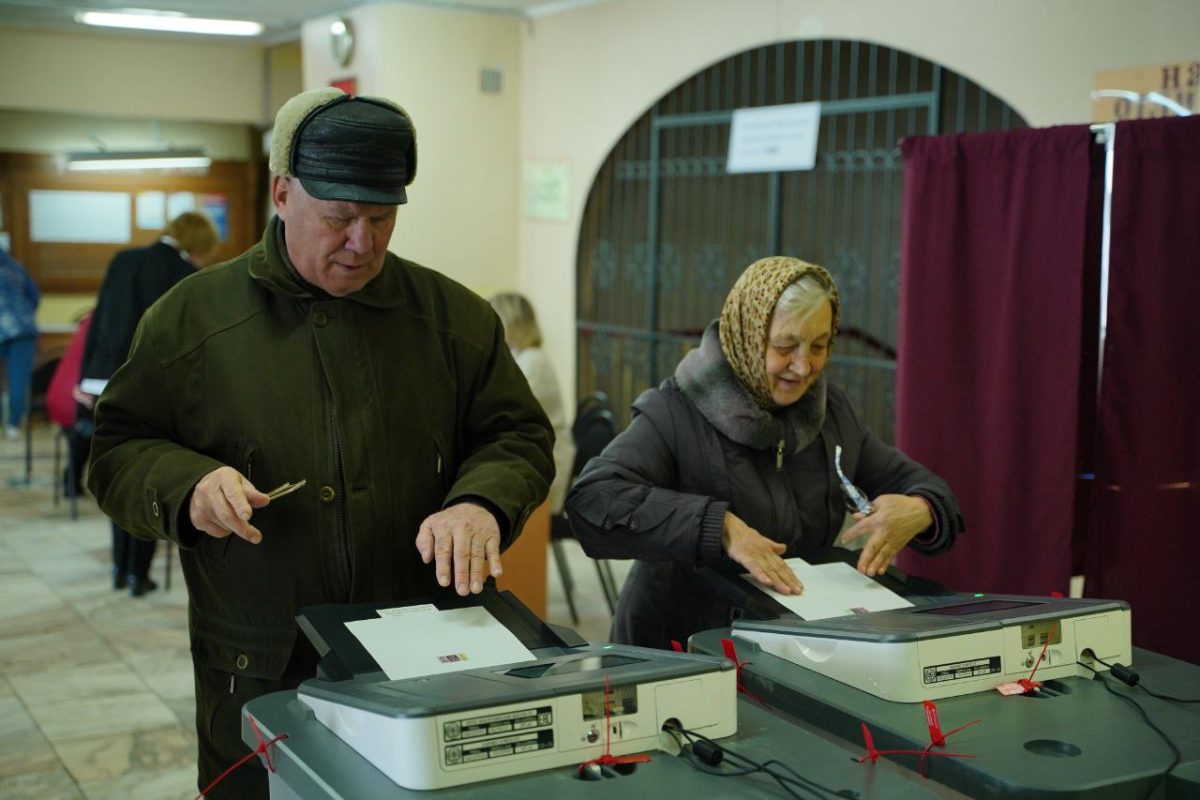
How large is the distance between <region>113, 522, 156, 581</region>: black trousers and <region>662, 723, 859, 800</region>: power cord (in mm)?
4263

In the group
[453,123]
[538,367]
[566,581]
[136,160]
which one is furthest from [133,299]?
[136,160]

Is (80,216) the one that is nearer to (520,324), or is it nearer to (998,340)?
(520,324)

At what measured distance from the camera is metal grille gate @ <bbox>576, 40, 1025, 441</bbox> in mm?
5078

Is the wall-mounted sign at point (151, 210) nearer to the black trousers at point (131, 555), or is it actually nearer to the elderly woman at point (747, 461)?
the black trousers at point (131, 555)

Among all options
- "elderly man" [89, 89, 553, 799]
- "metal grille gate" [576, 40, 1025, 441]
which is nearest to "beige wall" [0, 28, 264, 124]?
"metal grille gate" [576, 40, 1025, 441]

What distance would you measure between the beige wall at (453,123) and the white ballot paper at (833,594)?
5.11 m

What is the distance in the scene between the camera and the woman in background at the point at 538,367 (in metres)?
4.73

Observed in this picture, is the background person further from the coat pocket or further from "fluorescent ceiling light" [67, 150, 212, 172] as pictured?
the coat pocket

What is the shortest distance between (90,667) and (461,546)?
10.8 ft

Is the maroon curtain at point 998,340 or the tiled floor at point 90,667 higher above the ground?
the maroon curtain at point 998,340

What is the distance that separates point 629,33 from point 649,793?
5.54 m

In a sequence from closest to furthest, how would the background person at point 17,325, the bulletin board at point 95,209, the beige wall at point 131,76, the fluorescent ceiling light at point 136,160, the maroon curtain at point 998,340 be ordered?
the maroon curtain at point 998,340, the background person at point 17,325, the beige wall at point 131,76, the fluorescent ceiling light at point 136,160, the bulletin board at point 95,209

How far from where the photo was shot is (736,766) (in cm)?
147

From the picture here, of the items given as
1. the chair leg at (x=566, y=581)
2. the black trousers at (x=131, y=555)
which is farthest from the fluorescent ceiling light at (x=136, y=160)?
the chair leg at (x=566, y=581)
